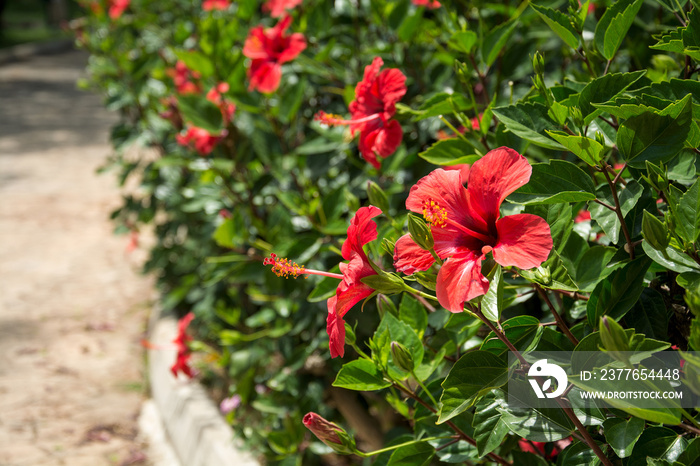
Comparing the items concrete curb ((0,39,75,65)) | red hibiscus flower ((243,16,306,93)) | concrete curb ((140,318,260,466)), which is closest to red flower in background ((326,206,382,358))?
red hibiscus flower ((243,16,306,93))

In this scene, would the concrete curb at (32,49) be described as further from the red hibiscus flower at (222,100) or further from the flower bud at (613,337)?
the flower bud at (613,337)

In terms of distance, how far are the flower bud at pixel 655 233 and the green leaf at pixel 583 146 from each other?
0.10m

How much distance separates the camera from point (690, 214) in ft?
2.16

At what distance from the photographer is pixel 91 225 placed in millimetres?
4629

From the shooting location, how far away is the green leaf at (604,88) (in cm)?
76

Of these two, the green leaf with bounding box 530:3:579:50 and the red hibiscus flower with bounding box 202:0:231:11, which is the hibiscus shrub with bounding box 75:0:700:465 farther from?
the red hibiscus flower with bounding box 202:0:231:11

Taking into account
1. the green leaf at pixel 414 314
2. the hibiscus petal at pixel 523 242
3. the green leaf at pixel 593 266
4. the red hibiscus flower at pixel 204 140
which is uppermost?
the hibiscus petal at pixel 523 242

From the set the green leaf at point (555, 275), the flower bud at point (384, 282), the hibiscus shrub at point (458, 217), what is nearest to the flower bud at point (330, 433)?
the hibiscus shrub at point (458, 217)

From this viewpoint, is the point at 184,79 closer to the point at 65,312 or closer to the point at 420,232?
the point at 65,312

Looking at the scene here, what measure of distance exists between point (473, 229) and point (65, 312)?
129 inches

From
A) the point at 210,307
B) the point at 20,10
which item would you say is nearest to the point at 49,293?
the point at 210,307

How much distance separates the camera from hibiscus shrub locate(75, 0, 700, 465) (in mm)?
695

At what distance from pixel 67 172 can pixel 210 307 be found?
393 centimetres

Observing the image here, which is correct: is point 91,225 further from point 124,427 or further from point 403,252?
point 403,252
